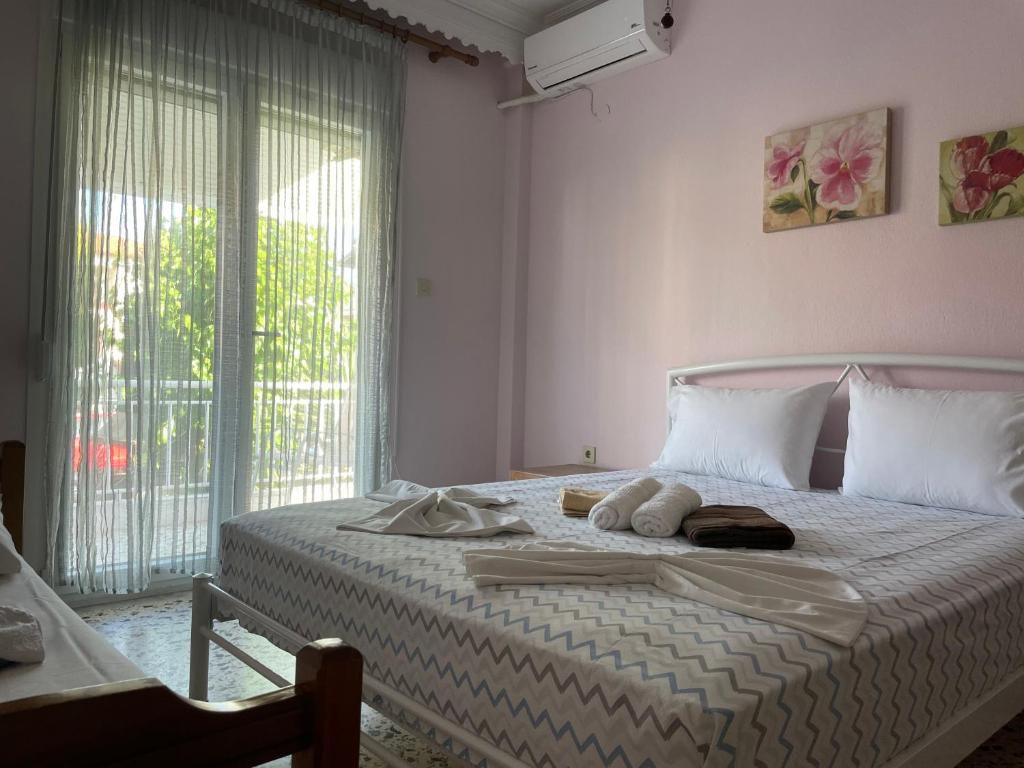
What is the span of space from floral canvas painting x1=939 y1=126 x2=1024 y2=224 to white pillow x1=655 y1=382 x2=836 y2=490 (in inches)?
28.1

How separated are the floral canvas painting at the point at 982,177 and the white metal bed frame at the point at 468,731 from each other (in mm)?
475

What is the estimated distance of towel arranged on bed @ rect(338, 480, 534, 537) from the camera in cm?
179

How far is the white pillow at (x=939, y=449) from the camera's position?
2.17 meters

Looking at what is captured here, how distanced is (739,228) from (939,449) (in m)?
1.29

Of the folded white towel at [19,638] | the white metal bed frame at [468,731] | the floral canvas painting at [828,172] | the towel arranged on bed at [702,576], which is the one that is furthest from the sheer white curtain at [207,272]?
the towel arranged on bed at [702,576]

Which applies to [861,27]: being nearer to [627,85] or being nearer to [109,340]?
[627,85]

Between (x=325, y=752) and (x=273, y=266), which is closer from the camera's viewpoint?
(x=325, y=752)

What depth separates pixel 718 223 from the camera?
3277 mm

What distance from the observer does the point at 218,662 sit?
2398 millimetres

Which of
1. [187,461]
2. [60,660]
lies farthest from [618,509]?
[187,461]

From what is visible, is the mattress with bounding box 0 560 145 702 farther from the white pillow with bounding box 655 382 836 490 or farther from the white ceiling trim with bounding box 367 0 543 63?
the white ceiling trim with bounding box 367 0 543 63

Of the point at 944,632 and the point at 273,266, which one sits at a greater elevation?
the point at 273,266

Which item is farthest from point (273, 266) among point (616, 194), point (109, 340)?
point (616, 194)

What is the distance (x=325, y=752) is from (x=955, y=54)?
2.88 m
